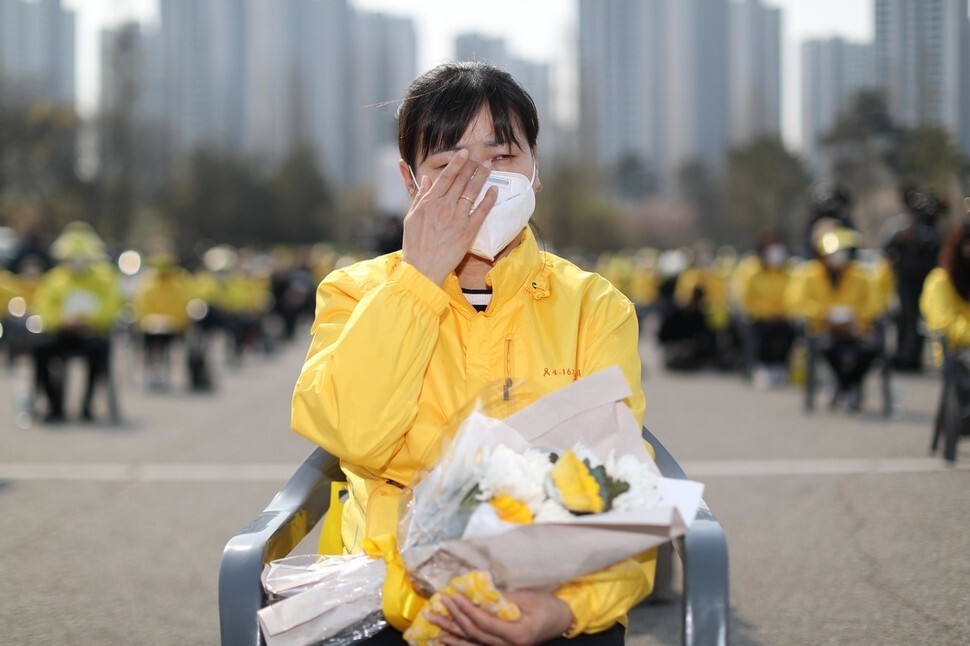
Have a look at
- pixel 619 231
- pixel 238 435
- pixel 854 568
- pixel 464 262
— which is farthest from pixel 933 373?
pixel 619 231

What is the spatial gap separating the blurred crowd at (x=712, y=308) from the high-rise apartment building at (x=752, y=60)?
48844 mm

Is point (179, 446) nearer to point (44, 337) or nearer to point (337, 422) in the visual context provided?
point (44, 337)

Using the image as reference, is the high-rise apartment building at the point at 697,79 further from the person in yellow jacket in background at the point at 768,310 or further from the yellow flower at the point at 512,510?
the yellow flower at the point at 512,510

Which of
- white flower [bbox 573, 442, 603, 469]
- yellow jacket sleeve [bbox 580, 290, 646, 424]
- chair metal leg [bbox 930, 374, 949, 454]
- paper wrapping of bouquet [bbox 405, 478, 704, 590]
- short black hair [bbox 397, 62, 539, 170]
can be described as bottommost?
chair metal leg [bbox 930, 374, 949, 454]

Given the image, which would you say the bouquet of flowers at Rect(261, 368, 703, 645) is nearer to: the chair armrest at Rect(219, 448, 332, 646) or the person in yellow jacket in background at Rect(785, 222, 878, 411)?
the chair armrest at Rect(219, 448, 332, 646)

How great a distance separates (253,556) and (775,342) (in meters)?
13.3

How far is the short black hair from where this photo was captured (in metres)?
3.16

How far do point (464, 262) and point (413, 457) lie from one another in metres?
0.65

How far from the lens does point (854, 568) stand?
5672 millimetres

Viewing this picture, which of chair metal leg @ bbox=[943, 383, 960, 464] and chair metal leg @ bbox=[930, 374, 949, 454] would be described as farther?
chair metal leg @ bbox=[930, 374, 949, 454]

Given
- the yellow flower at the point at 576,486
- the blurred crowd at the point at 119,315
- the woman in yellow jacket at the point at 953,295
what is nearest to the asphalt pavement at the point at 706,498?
the blurred crowd at the point at 119,315

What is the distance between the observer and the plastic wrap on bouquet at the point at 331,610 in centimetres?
261

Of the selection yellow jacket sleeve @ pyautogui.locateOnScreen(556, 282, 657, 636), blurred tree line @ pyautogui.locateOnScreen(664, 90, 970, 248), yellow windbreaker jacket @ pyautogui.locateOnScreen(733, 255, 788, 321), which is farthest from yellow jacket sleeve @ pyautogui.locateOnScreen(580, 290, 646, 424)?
yellow windbreaker jacket @ pyautogui.locateOnScreen(733, 255, 788, 321)

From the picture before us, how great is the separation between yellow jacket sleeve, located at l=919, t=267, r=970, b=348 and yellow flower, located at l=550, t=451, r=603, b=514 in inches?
258
